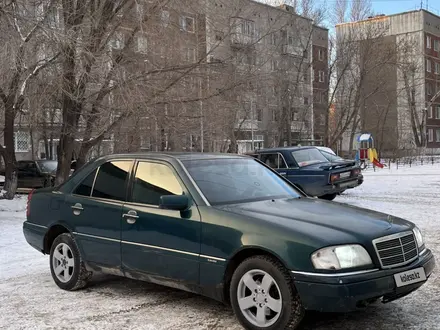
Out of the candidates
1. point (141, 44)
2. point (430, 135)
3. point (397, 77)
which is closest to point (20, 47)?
point (141, 44)

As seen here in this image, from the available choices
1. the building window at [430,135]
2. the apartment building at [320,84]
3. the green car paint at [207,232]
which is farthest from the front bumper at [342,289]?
the building window at [430,135]

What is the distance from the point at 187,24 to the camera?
1612 centimetres

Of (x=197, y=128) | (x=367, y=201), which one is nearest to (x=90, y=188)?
(x=367, y=201)

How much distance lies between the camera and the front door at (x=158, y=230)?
15.5 ft

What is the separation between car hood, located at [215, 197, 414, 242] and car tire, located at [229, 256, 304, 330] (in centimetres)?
37

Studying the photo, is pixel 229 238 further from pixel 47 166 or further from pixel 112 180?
pixel 47 166

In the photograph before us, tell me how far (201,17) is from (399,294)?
44.0 feet

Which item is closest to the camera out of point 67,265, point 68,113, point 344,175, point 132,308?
point 132,308

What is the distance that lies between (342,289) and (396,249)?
2.34ft

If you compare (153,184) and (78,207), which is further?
(78,207)

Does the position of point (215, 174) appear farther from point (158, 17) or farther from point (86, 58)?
point (158, 17)

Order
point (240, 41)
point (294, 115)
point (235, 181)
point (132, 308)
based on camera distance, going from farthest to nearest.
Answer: point (294, 115) → point (240, 41) → point (235, 181) → point (132, 308)

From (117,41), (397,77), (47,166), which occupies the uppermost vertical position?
(397,77)

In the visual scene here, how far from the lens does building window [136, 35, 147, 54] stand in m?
15.1
